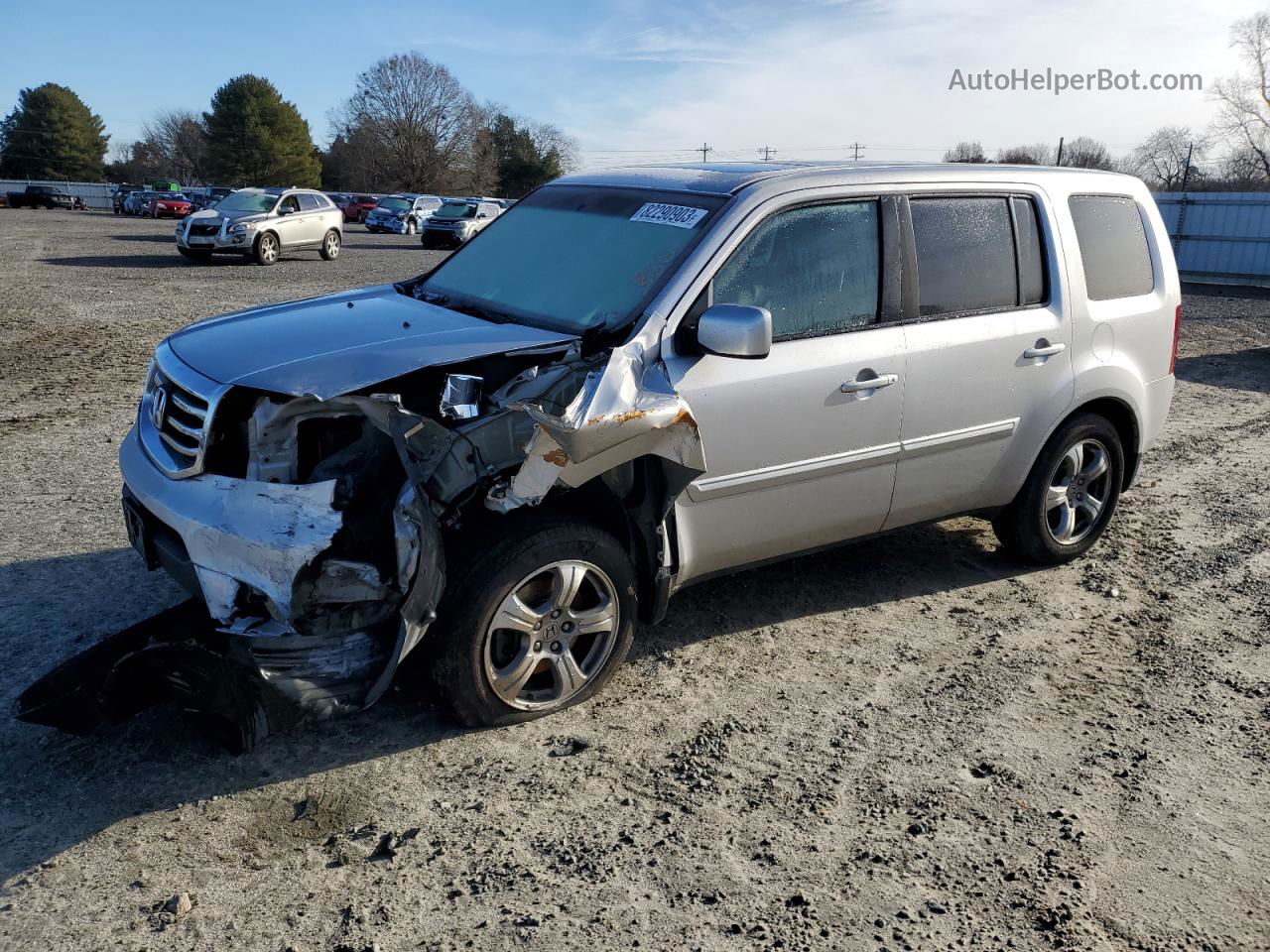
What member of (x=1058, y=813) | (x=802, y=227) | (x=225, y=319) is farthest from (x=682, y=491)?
(x=225, y=319)

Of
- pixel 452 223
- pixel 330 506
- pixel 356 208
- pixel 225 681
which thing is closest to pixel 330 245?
pixel 452 223

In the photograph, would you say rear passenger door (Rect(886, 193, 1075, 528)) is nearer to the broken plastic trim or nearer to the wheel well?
the wheel well

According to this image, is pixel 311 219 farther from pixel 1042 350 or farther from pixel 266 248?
pixel 1042 350

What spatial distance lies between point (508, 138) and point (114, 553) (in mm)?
82064

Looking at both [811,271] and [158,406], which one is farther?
[811,271]

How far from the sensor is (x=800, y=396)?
398cm

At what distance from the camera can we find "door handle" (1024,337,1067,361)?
473cm

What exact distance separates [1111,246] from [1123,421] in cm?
92

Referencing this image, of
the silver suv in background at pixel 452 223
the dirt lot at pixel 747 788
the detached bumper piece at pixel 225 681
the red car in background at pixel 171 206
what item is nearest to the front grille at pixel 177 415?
the detached bumper piece at pixel 225 681

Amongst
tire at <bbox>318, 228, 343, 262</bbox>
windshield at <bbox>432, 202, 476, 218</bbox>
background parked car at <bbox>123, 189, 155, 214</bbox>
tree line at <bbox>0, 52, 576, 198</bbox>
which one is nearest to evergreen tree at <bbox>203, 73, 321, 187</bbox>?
tree line at <bbox>0, 52, 576, 198</bbox>

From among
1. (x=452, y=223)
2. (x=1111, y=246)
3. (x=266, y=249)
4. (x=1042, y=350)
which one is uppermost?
(x=452, y=223)

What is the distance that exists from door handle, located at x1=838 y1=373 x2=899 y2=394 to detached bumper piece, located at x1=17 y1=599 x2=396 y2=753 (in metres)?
2.04

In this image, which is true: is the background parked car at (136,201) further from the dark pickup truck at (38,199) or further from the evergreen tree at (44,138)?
the evergreen tree at (44,138)

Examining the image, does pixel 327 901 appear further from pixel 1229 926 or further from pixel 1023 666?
pixel 1023 666
